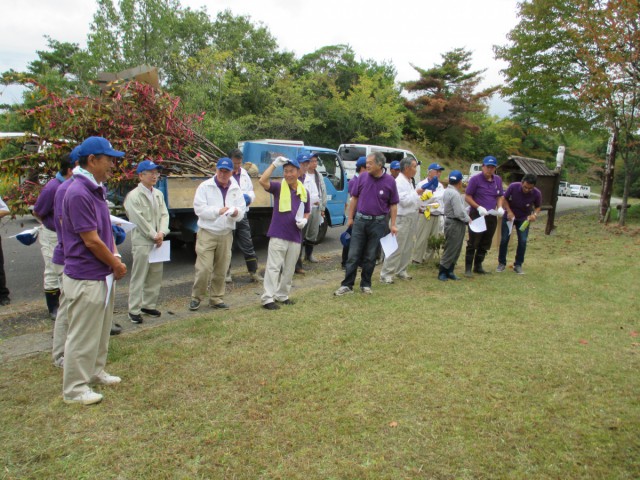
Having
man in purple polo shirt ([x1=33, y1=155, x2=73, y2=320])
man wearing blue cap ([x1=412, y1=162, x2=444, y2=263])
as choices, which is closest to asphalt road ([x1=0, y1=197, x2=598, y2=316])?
man in purple polo shirt ([x1=33, y1=155, x2=73, y2=320])

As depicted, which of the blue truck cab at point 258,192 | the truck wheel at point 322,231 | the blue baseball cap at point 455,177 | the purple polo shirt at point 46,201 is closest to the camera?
the purple polo shirt at point 46,201

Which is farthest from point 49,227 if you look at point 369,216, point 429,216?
point 429,216

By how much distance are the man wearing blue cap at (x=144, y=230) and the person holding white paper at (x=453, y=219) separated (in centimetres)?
414

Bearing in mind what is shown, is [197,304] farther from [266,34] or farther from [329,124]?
[266,34]

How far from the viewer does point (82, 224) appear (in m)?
3.10

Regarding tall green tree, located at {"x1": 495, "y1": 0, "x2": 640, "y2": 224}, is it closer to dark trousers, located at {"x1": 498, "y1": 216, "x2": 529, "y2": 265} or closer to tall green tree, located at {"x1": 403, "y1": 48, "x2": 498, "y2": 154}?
dark trousers, located at {"x1": 498, "y1": 216, "x2": 529, "y2": 265}

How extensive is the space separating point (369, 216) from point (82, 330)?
389cm

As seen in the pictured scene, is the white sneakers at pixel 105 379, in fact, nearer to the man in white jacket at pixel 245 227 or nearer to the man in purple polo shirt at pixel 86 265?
the man in purple polo shirt at pixel 86 265

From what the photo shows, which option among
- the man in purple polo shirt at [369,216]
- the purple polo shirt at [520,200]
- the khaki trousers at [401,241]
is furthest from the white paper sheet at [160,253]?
the purple polo shirt at [520,200]

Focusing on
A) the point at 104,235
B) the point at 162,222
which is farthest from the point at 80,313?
the point at 162,222

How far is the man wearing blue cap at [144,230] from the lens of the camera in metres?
5.02

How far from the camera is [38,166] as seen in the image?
6570 mm

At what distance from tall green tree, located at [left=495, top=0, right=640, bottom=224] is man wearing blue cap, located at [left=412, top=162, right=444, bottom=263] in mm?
8241

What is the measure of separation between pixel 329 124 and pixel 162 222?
26.1 metres
